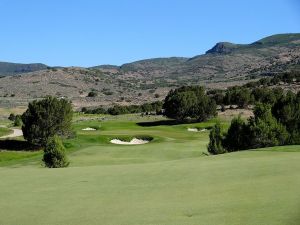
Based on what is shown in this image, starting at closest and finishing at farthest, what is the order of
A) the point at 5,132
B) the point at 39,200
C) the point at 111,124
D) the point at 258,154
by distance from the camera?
the point at 39,200, the point at 258,154, the point at 5,132, the point at 111,124

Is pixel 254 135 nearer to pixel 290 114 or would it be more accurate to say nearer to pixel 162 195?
pixel 290 114

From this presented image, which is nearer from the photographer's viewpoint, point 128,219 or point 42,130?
point 128,219

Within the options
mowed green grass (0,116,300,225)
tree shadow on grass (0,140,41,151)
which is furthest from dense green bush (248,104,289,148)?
tree shadow on grass (0,140,41,151)

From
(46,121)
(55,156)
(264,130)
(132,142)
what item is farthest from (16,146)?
(264,130)

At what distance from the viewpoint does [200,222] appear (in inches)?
488

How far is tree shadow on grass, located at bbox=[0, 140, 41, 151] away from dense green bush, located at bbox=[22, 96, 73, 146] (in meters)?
0.71

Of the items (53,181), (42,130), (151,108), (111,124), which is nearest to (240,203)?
(53,181)

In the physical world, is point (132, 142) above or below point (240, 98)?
below

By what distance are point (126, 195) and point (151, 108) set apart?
104 m

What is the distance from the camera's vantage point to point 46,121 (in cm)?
5991

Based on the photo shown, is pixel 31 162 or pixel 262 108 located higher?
pixel 262 108

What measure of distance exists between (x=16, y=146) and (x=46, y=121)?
4277 millimetres

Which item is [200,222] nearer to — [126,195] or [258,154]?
[126,195]

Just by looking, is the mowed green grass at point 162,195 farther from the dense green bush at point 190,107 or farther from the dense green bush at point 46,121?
the dense green bush at point 190,107
